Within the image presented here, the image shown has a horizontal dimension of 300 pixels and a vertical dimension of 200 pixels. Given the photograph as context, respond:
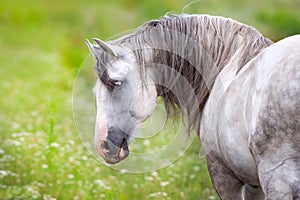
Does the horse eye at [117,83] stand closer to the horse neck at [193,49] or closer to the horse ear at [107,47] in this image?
the horse ear at [107,47]

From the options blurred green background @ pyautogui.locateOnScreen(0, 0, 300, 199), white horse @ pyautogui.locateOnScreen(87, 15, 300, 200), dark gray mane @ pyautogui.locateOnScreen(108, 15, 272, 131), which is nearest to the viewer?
white horse @ pyautogui.locateOnScreen(87, 15, 300, 200)

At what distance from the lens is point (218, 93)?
399 cm

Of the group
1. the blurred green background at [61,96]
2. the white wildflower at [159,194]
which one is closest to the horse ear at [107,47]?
the blurred green background at [61,96]

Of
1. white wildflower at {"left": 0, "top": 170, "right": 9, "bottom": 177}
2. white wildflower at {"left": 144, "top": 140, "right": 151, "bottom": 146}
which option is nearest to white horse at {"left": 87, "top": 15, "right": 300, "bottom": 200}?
white wildflower at {"left": 0, "top": 170, "right": 9, "bottom": 177}

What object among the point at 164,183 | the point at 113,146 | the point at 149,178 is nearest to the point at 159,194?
the point at 164,183

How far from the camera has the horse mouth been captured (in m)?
4.01

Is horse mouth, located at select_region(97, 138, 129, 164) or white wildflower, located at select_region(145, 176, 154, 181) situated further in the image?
white wildflower, located at select_region(145, 176, 154, 181)

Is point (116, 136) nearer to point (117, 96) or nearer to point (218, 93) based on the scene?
point (117, 96)

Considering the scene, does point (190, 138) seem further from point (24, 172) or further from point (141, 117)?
point (24, 172)

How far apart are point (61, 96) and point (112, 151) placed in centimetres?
550

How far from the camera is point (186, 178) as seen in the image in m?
5.97

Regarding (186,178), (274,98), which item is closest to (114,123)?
(274,98)

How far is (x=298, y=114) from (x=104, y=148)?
130 cm

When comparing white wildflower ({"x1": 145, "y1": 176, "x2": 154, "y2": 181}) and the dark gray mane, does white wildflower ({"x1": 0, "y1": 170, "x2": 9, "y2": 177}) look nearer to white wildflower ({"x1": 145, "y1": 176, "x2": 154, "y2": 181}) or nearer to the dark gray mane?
white wildflower ({"x1": 145, "y1": 176, "x2": 154, "y2": 181})
